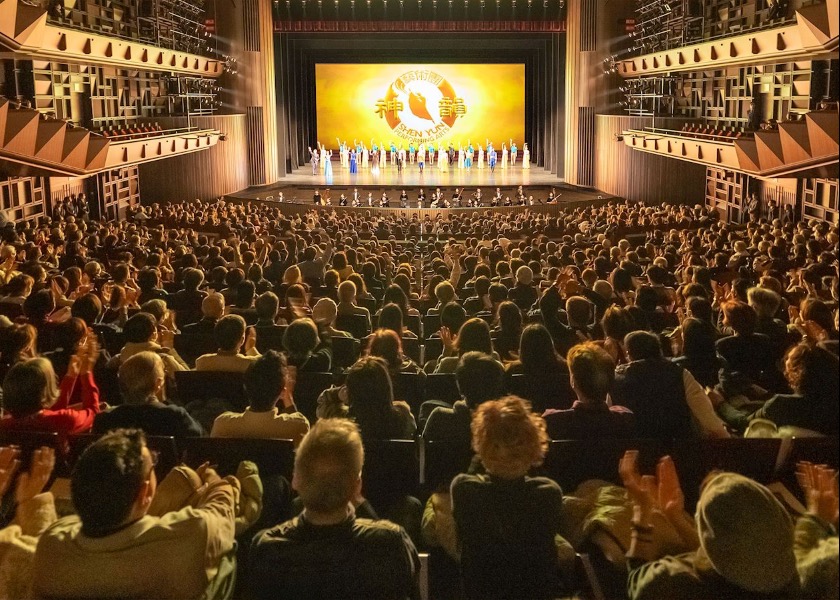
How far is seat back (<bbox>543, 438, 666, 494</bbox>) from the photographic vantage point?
308 cm

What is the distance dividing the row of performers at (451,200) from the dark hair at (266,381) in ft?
60.1

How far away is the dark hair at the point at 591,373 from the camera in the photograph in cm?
347

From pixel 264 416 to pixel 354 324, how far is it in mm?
2917

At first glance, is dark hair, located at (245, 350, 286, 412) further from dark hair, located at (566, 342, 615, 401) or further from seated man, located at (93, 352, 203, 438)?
dark hair, located at (566, 342, 615, 401)

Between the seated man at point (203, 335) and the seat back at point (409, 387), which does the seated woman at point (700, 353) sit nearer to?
the seat back at point (409, 387)

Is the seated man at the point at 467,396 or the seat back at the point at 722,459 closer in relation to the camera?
the seat back at the point at 722,459

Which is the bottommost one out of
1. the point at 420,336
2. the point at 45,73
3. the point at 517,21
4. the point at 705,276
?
the point at 420,336

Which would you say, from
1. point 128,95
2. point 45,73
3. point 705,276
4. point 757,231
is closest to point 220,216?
point 45,73

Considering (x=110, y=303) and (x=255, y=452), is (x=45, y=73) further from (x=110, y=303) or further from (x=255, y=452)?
(x=255, y=452)

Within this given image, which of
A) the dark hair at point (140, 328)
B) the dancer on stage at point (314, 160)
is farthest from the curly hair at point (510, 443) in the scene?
the dancer on stage at point (314, 160)

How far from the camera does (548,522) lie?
96.5 inches

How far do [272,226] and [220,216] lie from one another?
1450 mm

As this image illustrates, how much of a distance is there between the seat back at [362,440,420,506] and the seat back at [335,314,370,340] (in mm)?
3052

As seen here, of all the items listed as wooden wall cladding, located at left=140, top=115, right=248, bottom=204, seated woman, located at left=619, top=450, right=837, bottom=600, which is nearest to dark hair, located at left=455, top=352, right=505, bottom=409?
seated woman, located at left=619, top=450, right=837, bottom=600
